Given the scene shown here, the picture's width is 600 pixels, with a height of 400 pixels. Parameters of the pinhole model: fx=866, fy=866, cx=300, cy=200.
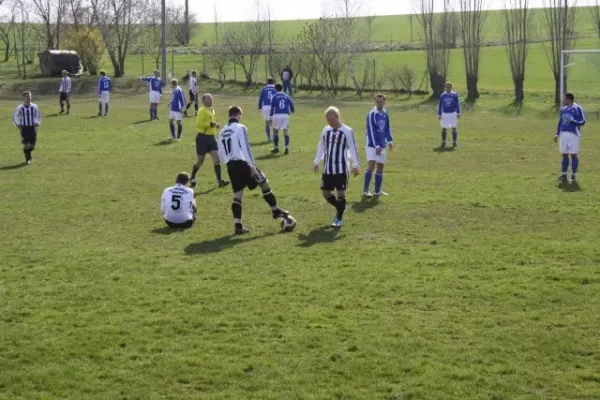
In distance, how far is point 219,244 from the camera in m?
12.3

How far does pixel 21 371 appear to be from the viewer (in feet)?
24.1

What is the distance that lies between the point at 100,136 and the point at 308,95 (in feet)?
69.6

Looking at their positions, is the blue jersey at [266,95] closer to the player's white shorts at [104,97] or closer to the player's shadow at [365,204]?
the player's shadow at [365,204]

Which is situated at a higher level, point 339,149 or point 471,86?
point 471,86

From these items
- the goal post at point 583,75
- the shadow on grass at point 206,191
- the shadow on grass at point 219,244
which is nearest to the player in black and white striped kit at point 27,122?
the shadow on grass at point 206,191

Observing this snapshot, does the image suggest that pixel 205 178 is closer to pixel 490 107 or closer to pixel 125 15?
pixel 490 107

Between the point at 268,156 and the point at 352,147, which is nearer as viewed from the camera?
the point at 352,147

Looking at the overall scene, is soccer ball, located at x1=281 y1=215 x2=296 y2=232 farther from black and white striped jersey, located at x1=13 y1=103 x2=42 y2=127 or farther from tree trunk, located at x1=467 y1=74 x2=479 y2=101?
tree trunk, located at x1=467 y1=74 x2=479 y2=101

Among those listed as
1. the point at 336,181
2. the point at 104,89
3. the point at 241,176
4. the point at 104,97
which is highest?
the point at 104,89

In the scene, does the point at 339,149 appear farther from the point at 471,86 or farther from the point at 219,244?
the point at 471,86

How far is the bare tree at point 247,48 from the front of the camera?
172 ft

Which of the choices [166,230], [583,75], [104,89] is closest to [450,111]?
[166,230]

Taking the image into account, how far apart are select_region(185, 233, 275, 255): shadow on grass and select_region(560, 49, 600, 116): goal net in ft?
86.0

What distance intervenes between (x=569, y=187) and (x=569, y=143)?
1104 mm
